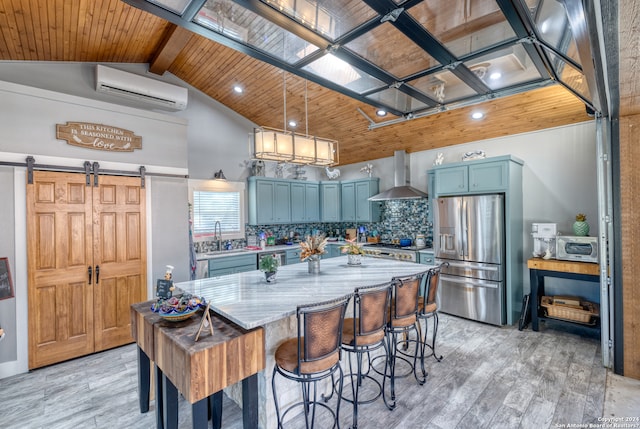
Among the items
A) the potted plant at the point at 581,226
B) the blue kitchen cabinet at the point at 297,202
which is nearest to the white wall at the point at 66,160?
the blue kitchen cabinet at the point at 297,202

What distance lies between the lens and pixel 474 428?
7.04ft

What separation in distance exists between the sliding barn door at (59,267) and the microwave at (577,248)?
5.69 metres

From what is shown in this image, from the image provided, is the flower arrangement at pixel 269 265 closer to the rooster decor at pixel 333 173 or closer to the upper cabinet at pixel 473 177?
the upper cabinet at pixel 473 177

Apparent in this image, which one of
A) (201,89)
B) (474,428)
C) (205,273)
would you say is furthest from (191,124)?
(474,428)

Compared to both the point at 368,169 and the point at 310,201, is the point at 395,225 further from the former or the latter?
the point at 310,201

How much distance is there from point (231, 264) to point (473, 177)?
4.01m

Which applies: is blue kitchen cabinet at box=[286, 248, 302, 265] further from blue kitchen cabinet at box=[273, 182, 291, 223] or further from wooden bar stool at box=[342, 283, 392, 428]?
wooden bar stool at box=[342, 283, 392, 428]

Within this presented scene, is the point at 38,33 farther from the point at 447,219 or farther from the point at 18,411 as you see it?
the point at 447,219

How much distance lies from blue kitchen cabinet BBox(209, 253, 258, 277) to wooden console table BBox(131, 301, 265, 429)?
2.55 meters

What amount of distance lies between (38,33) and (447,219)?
18.1 feet

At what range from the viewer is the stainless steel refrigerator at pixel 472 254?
4.00m

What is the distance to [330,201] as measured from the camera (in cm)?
662

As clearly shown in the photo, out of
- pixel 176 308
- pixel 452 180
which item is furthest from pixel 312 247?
pixel 452 180

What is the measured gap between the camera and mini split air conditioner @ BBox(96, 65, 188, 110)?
3975 millimetres
